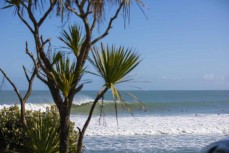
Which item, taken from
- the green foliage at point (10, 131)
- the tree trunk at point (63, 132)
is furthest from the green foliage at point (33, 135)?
the tree trunk at point (63, 132)

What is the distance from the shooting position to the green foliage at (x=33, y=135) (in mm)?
4965

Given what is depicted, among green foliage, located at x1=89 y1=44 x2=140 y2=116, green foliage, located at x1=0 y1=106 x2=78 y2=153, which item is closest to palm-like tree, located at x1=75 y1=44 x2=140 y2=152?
green foliage, located at x1=89 y1=44 x2=140 y2=116

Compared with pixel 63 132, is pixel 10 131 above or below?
below

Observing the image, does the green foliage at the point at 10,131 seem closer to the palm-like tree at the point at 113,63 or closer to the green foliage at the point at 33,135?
the green foliage at the point at 33,135

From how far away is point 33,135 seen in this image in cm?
499

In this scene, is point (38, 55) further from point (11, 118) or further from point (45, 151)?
point (11, 118)

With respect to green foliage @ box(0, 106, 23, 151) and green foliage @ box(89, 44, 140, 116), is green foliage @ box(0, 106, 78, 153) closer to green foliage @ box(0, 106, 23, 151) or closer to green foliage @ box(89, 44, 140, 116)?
green foliage @ box(0, 106, 23, 151)

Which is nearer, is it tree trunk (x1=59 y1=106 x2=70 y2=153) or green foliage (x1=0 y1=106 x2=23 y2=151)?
tree trunk (x1=59 y1=106 x2=70 y2=153)

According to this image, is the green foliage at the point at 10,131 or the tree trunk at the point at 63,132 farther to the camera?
the green foliage at the point at 10,131

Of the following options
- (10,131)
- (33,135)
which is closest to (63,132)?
(33,135)

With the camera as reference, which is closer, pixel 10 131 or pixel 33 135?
pixel 33 135

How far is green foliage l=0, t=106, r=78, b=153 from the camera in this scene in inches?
195

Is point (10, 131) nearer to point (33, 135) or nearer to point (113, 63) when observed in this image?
point (33, 135)

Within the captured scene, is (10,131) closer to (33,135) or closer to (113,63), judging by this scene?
(33,135)
